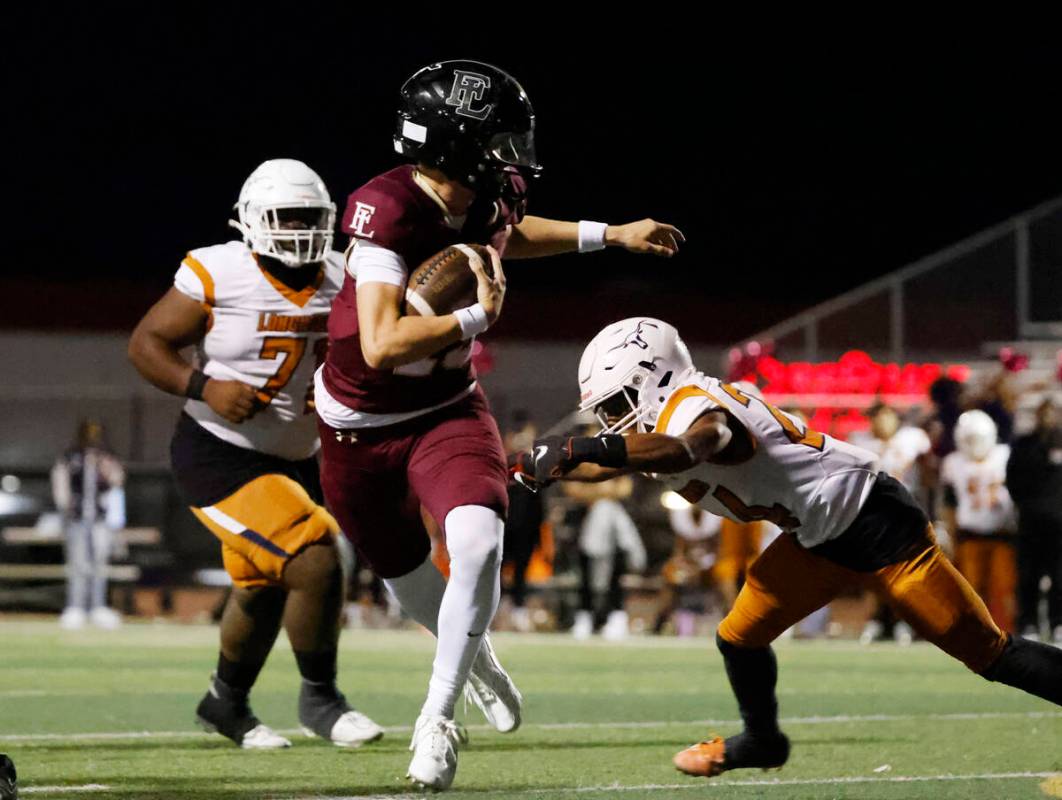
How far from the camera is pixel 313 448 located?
21.5 feet

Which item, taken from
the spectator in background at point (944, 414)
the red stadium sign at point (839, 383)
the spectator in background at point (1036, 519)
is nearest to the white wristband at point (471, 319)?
the spectator in background at point (1036, 519)

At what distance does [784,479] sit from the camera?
496cm

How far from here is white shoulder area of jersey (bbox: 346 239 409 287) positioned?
5105mm

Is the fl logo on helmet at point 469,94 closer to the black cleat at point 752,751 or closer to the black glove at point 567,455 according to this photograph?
the black glove at point 567,455

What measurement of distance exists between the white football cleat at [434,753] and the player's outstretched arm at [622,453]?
73 cm

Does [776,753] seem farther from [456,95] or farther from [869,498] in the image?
[456,95]

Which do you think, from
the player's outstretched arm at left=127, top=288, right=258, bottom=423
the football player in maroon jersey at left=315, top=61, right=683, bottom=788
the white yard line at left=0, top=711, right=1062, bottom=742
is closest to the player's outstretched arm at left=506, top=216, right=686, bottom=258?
the football player in maroon jersey at left=315, top=61, right=683, bottom=788

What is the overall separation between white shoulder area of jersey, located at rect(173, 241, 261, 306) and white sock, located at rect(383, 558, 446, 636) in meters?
1.25

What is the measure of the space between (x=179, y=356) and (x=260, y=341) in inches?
11.3

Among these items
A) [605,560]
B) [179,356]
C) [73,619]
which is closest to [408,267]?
[179,356]

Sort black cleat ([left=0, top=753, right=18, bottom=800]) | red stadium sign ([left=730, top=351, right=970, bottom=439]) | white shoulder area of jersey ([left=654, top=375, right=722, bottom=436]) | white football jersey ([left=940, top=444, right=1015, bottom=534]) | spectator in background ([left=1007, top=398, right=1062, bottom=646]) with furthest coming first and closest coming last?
red stadium sign ([left=730, top=351, right=970, bottom=439])
white football jersey ([left=940, top=444, right=1015, bottom=534])
spectator in background ([left=1007, top=398, right=1062, bottom=646])
white shoulder area of jersey ([left=654, top=375, right=722, bottom=436])
black cleat ([left=0, top=753, right=18, bottom=800])

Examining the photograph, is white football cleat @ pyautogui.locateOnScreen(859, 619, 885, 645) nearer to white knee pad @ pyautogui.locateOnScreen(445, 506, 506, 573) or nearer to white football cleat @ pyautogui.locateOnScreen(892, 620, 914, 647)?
white football cleat @ pyautogui.locateOnScreen(892, 620, 914, 647)

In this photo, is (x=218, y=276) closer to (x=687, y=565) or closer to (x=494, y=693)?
(x=494, y=693)

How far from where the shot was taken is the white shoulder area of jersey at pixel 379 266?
5105 millimetres
